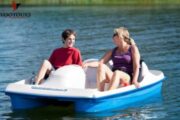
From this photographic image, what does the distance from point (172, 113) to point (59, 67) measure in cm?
253

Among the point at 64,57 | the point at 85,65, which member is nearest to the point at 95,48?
the point at 85,65

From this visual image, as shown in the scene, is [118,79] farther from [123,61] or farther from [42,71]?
[42,71]

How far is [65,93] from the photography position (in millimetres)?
10773

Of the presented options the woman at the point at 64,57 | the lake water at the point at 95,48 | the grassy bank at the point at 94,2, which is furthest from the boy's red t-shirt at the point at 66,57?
the grassy bank at the point at 94,2

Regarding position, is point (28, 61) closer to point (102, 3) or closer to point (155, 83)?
point (155, 83)

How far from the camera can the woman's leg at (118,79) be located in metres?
Answer: 11.4

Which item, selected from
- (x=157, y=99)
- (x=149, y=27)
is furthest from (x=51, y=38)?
(x=157, y=99)

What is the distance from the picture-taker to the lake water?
37.7 feet

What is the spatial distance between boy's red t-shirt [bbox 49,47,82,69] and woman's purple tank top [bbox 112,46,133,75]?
77 cm

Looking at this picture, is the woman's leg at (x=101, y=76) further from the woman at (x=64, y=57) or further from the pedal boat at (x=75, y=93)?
the woman at (x=64, y=57)

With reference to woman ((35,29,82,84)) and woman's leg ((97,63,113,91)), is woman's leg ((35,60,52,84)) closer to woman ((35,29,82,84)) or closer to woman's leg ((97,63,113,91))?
woman ((35,29,82,84))

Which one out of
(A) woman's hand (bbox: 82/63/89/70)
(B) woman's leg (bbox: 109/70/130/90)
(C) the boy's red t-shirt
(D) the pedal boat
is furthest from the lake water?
(A) woman's hand (bbox: 82/63/89/70)

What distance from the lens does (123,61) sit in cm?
1208

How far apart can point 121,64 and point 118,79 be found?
756 millimetres
